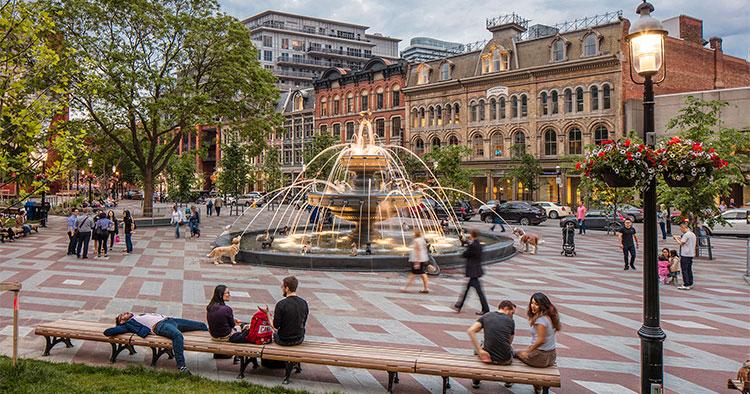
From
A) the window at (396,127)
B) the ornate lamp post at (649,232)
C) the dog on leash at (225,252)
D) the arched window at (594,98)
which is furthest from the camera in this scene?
the window at (396,127)

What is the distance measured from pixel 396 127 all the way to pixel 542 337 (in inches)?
2214

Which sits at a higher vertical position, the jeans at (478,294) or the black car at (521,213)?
the black car at (521,213)

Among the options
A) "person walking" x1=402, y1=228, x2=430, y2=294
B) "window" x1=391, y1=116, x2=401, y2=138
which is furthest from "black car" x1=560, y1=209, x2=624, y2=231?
"window" x1=391, y1=116, x2=401, y2=138

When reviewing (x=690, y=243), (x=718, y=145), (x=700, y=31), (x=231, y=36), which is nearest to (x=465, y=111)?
(x=700, y=31)

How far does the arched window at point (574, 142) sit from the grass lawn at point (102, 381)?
146 ft

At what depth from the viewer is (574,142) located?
4594 cm

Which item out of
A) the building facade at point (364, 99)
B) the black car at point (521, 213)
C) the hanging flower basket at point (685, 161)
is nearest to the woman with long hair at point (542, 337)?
the hanging flower basket at point (685, 161)

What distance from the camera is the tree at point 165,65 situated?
95.5 feet

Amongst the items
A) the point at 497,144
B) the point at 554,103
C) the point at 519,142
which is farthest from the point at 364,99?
the point at 554,103

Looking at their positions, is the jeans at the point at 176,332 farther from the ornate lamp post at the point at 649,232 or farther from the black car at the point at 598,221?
the black car at the point at 598,221

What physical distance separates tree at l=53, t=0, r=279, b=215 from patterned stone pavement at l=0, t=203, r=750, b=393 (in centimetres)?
1330

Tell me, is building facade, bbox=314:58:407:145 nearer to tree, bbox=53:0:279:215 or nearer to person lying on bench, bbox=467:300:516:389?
tree, bbox=53:0:279:215

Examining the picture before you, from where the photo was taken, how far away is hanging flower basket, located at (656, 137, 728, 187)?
618 centimetres

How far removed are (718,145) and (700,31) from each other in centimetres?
3713
